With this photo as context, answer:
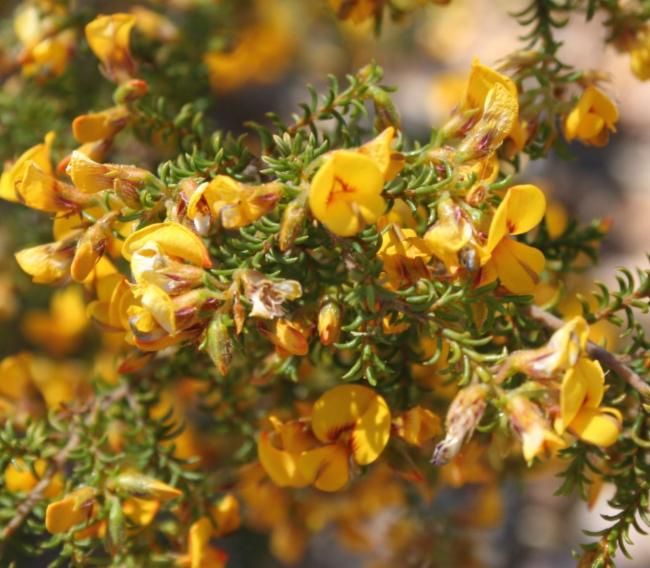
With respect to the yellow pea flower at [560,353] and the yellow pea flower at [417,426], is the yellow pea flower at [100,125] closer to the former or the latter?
the yellow pea flower at [417,426]

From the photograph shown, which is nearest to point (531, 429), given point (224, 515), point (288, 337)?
point (288, 337)

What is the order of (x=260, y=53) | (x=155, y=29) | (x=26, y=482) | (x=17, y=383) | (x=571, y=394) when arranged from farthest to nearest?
(x=260, y=53), (x=155, y=29), (x=17, y=383), (x=26, y=482), (x=571, y=394)

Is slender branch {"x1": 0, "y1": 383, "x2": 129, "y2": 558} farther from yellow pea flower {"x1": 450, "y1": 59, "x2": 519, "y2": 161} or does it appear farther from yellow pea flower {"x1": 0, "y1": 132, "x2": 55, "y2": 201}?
yellow pea flower {"x1": 450, "y1": 59, "x2": 519, "y2": 161}

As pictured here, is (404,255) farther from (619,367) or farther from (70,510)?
(70,510)

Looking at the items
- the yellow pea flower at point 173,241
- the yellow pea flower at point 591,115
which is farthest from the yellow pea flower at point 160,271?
the yellow pea flower at point 591,115

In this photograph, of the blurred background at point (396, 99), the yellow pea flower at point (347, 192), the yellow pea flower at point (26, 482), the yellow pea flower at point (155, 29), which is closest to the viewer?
the yellow pea flower at point (347, 192)

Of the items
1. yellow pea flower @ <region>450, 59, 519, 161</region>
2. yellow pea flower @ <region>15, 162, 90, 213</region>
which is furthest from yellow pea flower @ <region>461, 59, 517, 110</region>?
yellow pea flower @ <region>15, 162, 90, 213</region>

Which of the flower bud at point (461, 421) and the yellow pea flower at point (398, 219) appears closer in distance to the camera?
the flower bud at point (461, 421)
